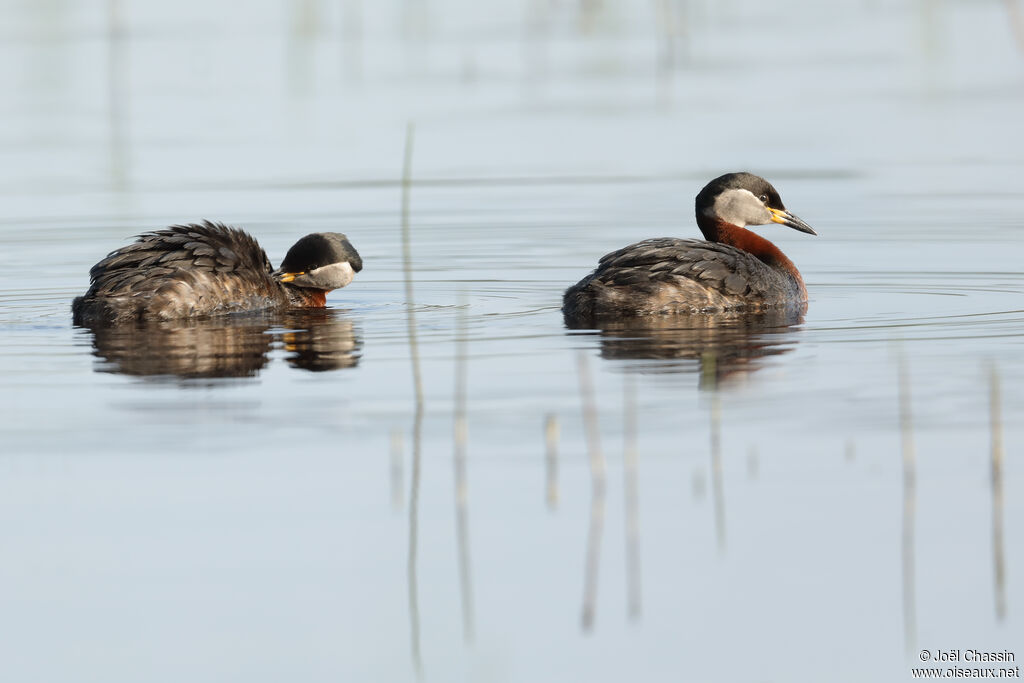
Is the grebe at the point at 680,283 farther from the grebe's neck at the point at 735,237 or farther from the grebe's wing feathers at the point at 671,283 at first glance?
the grebe's neck at the point at 735,237

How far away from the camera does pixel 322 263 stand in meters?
12.8

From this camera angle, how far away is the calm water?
20.2ft

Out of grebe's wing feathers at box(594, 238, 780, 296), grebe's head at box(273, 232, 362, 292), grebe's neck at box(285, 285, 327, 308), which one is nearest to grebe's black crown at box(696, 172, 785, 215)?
grebe's wing feathers at box(594, 238, 780, 296)

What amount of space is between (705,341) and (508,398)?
2.03m

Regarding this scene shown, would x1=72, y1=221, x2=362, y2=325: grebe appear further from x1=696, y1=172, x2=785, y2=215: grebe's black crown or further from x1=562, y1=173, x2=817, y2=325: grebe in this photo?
x1=696, y1=172, x2=785, y2=215: grebe's black crown

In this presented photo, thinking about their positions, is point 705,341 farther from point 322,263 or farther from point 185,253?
point 185,253

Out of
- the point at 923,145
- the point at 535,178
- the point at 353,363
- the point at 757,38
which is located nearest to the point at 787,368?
the point at 353,363

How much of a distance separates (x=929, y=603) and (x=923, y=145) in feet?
48.7

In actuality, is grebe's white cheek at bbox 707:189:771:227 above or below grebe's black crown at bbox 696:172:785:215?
below

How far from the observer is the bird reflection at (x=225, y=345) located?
1007cm

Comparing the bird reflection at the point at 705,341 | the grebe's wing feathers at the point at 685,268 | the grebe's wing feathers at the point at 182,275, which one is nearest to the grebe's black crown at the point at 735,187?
the grebe's wing feathers at the point at 685,268

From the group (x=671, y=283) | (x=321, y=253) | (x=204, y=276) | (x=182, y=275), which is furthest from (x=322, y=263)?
(x=671, y=283)

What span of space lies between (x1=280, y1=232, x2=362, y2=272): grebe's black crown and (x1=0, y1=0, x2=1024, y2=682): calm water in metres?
0.33

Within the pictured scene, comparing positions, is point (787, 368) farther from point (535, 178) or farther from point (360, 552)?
point (535, 178)
